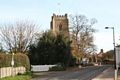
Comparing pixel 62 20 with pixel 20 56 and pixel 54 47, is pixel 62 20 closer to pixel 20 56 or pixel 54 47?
pixel 54 47

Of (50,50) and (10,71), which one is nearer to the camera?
(10,71)

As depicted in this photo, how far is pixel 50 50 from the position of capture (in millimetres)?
79375

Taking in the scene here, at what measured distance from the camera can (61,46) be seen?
80875mm

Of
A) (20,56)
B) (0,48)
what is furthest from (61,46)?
(20,56)

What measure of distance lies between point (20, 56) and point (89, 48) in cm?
4627

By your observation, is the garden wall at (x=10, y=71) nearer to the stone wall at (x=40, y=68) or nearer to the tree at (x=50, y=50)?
the stone wall at (x=40, y=68)

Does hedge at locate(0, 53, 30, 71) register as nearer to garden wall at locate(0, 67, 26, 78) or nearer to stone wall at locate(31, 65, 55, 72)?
garden wall at locate(0, 67, 26, 78)

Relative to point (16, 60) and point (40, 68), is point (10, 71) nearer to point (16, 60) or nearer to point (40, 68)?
point (16, 60)

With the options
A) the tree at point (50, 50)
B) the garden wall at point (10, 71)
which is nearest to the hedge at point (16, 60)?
the garden wall at point (10, 71)

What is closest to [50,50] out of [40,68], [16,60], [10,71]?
[40,68]

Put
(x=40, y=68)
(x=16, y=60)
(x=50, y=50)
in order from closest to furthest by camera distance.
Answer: (x=16, y=60), (x=40, y=68), (x=50, y=50)

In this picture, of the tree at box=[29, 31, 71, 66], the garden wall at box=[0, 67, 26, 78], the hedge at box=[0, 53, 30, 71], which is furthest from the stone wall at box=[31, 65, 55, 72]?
the garden wall at box=[0, 67, 26, 78]

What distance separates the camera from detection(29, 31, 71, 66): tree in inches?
3115

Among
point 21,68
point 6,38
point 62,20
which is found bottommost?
point 21,68
